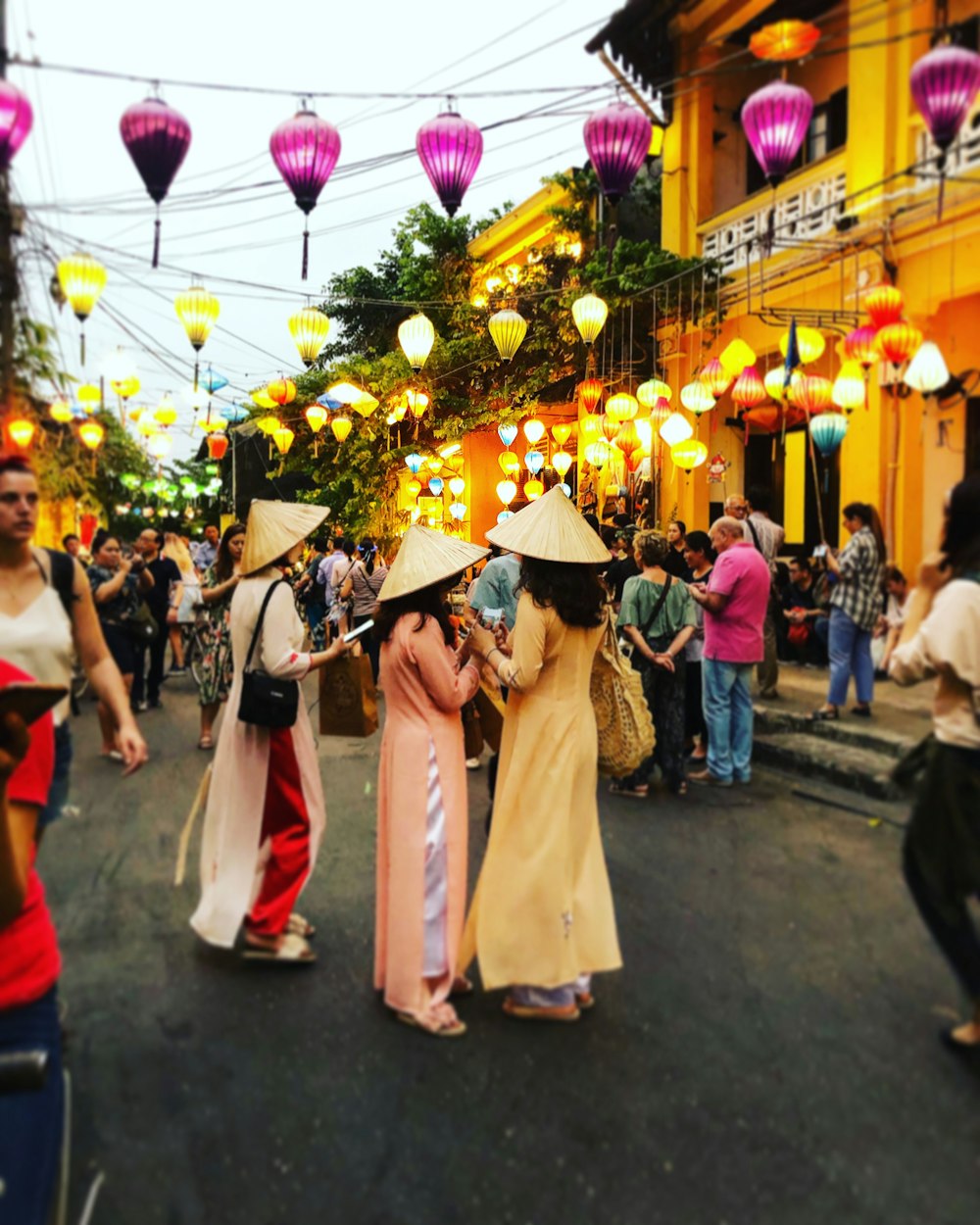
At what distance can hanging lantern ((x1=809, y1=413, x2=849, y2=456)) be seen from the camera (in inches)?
312

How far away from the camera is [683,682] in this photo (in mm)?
6250

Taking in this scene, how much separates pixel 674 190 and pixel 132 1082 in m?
12.7

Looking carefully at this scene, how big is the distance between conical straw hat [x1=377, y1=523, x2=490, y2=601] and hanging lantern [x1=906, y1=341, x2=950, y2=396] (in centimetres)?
469

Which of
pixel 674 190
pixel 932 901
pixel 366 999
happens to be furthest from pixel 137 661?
pixel 674 190

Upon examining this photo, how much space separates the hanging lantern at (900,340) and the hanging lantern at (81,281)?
20.0 ft

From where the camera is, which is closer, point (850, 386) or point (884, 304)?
point (884, 304)

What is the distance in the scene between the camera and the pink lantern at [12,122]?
4.22 meters

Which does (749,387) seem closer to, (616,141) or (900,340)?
(900,340)

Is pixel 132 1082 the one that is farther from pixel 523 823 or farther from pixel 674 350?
pixel 674 350

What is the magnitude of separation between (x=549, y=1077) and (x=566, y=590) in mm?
1684

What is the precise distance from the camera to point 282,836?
3.71 meters

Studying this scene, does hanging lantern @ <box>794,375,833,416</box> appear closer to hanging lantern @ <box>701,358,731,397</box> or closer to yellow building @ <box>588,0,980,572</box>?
yellow building @ <box>588,0,980,572</box>

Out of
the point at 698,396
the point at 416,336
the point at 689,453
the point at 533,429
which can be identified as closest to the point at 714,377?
the point at 698,396

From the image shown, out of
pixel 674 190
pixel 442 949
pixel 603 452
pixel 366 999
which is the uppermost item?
pixel 674 190
